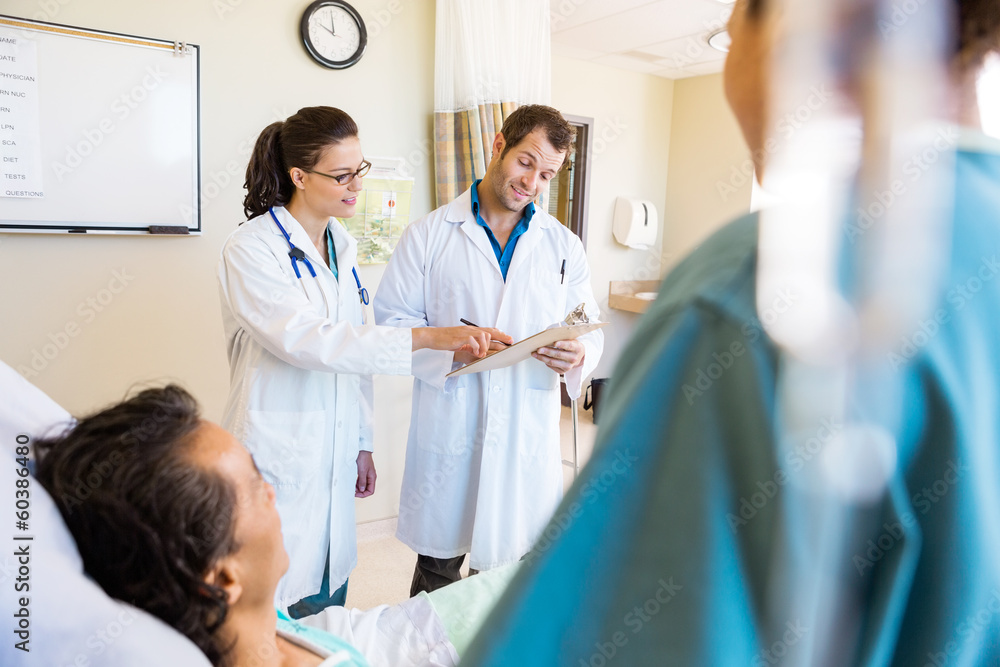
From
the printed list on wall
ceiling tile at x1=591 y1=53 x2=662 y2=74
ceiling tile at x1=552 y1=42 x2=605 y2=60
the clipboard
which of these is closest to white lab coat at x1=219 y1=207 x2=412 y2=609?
the clipboard

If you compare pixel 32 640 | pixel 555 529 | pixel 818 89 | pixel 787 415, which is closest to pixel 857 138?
pixel 818 89

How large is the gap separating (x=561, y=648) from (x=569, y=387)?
5.98ft

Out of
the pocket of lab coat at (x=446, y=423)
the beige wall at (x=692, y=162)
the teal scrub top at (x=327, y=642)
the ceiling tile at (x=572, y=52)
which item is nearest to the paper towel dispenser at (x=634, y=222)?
the beige wall at (x=692, y=162)

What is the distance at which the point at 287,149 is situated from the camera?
184cm

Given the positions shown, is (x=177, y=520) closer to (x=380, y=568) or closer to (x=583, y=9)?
(x=380, y=568)

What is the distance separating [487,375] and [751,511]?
1.71 meters

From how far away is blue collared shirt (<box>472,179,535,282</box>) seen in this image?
7.06 ft

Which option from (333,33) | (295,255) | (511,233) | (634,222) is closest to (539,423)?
(511,233)

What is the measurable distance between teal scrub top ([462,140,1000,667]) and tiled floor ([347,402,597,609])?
208 cm

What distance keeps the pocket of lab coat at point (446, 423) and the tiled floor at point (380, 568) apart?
0.56m

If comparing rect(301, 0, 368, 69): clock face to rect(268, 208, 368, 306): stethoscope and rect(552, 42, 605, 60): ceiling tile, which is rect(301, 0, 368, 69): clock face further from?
rect(552, 42, 605, 60): ceiling tile

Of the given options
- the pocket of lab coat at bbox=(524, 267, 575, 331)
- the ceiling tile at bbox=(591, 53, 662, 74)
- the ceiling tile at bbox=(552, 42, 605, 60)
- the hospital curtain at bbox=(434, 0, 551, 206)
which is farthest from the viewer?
the ceiling tile at bbox=(591, 53, 662, 74)

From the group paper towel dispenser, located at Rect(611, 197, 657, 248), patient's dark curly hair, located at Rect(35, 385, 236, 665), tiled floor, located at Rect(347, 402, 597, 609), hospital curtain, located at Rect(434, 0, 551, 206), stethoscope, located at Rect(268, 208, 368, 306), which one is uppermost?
→ hospital curtain, located at Rect(434, 0, 551, 206)

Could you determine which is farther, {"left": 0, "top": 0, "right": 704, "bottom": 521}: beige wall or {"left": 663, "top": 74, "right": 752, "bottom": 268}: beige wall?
{"left": 663, "top": 74, "right": 752, "bottom": 268}: beige wall
